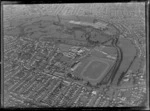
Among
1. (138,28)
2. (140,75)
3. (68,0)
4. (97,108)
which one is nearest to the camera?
(68,0)

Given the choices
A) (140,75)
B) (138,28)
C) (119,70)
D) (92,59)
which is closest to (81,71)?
(92,59)

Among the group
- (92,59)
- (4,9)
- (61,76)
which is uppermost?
(4,9)

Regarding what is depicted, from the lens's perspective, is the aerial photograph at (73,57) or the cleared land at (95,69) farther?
the cleared land at (95,69)

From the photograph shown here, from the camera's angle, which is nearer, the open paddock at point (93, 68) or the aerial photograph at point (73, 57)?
the aerial photograph at point (73, 57)

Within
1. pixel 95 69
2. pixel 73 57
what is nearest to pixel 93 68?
pixel 95 69

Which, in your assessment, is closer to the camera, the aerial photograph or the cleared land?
the aerial photograph

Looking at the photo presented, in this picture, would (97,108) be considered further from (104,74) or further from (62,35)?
(62,35)

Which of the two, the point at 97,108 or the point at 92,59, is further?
the point at 92,59

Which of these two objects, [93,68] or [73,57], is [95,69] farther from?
[73,57]
